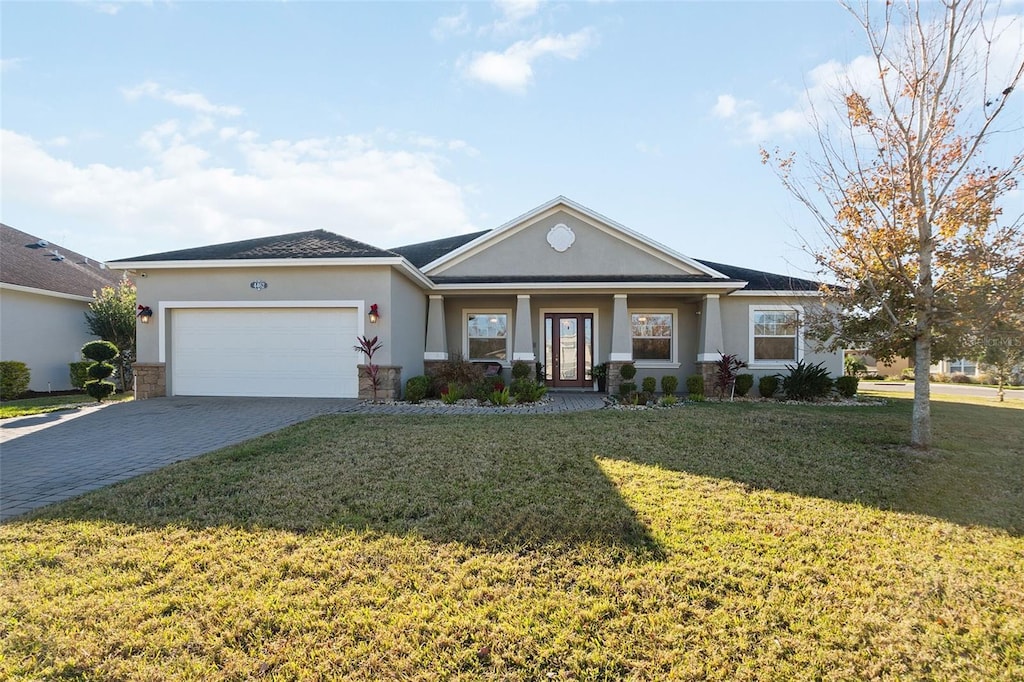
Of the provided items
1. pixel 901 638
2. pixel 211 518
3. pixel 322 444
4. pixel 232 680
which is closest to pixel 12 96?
pixel 322 444

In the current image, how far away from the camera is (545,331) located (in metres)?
15.1

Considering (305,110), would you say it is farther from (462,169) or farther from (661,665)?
(661,665)

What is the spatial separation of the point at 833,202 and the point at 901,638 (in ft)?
21.3

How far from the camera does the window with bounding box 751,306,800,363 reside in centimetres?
1436

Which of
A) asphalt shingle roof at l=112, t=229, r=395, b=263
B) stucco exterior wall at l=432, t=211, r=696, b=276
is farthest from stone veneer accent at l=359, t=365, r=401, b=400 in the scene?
stucco exterior wall at l=432, t=211, r=696, b=276

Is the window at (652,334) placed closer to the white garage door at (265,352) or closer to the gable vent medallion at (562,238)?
the gable vent medallion at (562,238)

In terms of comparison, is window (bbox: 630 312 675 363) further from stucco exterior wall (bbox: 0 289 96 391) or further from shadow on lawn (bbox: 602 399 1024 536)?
stucco exterior wall (bbox: 0 289 96 391)

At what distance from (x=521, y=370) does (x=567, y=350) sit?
2257 mm

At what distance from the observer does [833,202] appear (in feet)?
23.5

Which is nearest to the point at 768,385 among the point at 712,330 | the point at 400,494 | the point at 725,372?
the point at 725,372

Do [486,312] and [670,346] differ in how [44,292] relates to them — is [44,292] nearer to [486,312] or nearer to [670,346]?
[486,312]

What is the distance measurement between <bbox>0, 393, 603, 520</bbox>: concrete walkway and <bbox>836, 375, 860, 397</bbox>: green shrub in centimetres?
722

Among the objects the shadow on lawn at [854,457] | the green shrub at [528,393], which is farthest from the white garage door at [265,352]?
the shadow on lawn at [854,457]

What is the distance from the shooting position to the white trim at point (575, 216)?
14.2 m
